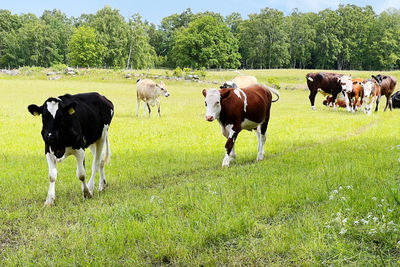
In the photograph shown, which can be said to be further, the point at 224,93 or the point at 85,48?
the point at 85,48

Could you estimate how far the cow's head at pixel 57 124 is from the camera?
5555 millimetres

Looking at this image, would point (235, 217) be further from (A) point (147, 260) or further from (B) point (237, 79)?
(B) point (237, 79)

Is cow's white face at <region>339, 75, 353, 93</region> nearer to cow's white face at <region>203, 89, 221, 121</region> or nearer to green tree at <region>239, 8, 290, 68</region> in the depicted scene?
cow's white face at <region>203, 89, 221, 121</region>

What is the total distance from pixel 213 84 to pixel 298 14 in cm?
8153

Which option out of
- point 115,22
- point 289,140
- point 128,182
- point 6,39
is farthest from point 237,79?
point 6,39

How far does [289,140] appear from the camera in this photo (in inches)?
471

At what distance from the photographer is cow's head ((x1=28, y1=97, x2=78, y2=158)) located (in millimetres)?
5555

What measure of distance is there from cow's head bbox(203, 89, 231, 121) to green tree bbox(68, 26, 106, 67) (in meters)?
80.5

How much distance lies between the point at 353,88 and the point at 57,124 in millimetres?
20194

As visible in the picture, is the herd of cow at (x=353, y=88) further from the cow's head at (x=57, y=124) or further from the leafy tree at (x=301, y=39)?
the leafy tree at (x=301, y=39)

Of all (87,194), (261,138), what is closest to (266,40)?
(261,138)

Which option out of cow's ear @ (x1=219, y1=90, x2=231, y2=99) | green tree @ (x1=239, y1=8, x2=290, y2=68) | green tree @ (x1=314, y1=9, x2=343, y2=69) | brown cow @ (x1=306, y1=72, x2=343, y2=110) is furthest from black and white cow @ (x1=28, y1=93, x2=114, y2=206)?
green tree @ (x1=314, y1=9, x2=343, y2=69)

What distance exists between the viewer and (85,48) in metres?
82.4

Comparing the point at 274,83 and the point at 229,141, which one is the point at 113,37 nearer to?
the point at 274,83
